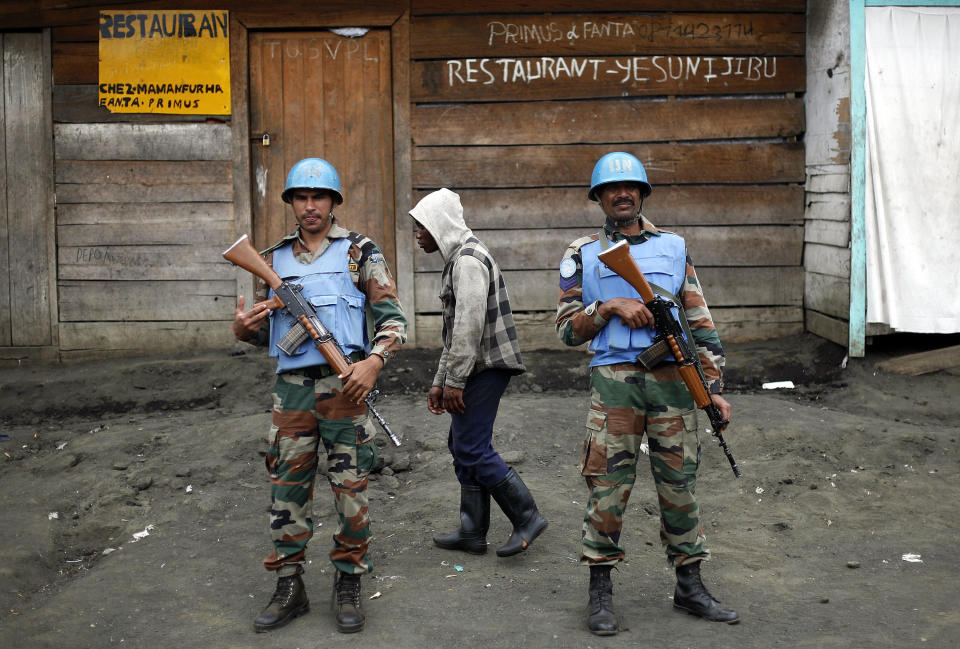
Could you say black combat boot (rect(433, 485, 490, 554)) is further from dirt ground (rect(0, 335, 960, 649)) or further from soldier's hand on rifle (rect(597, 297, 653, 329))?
soldier's hand on rifle (rect(597, 297, 653, 329))

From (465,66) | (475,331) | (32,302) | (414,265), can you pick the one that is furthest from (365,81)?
(475,331)

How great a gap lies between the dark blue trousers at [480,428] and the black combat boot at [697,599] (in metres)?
1.02

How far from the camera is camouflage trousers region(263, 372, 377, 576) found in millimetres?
4133

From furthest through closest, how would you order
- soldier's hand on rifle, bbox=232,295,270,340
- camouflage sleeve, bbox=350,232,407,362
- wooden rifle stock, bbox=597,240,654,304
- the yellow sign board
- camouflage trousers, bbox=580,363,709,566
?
the yellow sign board
camouflage sleeve, bbox=350,232,407,362
soldier's hand on rifle, bbox=232,295,270,340
camouflage trousers, bbox=580,363,709,566
wooden rifle stock, bbox=597,240,654,304

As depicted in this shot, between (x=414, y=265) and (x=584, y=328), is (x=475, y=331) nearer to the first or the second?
(x=584, y=328)

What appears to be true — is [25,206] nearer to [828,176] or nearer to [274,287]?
[274,287]

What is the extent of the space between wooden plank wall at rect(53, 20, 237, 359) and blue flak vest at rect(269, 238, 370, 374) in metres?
4.41

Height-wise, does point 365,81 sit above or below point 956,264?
above

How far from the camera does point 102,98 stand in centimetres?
830

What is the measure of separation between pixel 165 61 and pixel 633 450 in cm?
594

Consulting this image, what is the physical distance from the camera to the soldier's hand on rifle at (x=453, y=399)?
4553 millimetres

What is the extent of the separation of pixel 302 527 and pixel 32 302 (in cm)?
544

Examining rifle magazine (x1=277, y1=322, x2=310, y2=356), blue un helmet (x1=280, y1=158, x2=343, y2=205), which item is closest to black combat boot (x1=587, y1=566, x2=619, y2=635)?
rifle magazine (x1=277, y1=322, x2=310, y2=356)

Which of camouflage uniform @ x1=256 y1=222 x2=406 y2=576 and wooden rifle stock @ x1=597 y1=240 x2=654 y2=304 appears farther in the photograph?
camouflage uniform @ x1=256 y1=222 x2=406 y2=576
